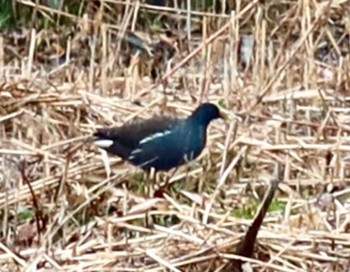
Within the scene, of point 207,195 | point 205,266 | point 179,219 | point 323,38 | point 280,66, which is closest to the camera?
point 205,266

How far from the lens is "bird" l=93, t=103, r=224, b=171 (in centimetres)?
584

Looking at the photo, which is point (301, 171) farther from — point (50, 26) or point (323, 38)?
point (50, 26)

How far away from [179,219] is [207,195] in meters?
0.37

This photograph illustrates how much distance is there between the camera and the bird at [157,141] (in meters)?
5.84

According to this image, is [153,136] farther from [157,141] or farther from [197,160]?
[197,160]

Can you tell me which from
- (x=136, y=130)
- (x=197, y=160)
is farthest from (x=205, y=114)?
(x=136, y=130)

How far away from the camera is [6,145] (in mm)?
6188

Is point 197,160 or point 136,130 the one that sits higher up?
point 136,130

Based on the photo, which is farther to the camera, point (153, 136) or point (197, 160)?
point (197, 160)

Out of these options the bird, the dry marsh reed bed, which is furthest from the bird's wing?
the dry marsh reed bed

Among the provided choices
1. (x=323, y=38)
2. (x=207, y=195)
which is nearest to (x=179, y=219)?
(x=207, y=195)

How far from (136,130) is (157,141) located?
0.11 meters

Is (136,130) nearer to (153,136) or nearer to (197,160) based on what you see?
(153,136)

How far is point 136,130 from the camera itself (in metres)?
5.94
